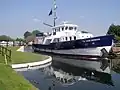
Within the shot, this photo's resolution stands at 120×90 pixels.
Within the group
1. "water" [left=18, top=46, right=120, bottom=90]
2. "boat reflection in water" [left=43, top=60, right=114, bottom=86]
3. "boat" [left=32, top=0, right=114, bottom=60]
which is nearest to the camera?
"water" [left=18, top=46, right=120, bottom=90]

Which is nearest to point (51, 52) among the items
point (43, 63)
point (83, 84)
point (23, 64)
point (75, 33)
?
point (75, 33)

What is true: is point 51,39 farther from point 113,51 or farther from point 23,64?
point 23,64

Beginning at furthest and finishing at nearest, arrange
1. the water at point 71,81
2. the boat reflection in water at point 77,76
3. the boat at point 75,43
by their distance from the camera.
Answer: the boat at point 75,43, the boat reflection in water at point 77,76, the water at point 71,81

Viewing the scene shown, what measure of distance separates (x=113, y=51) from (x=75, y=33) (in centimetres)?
753

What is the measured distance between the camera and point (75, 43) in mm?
43562

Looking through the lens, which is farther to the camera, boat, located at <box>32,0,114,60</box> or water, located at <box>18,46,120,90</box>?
boat, located at <box>32,0,114,60</box>

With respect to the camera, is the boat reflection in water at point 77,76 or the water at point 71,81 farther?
the boat reflection in water at point 77,76

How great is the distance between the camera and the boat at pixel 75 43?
40.8m

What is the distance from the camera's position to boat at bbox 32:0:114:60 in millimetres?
40781

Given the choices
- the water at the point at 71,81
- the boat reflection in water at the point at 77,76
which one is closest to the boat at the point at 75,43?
the boat reflection in water at the point at 77,76

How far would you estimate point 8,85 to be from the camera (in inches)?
502

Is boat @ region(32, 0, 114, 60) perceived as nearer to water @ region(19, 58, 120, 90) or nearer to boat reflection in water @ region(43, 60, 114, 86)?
boat reflection in water @ region(43, 60, 114, 86)

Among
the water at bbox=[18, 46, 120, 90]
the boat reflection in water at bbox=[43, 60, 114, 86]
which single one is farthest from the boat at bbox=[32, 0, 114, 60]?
the water at bbox=[18, 46, 120, 90]

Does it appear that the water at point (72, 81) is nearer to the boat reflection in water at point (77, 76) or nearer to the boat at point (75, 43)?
the boat reflection in water at point (77, 76)
